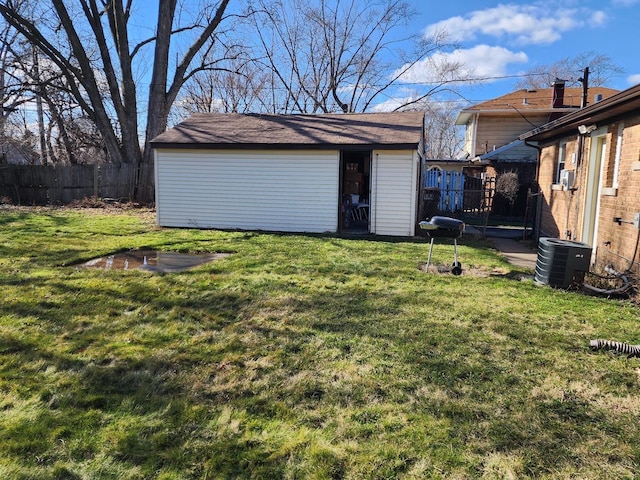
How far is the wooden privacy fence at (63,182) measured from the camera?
17.8 meters

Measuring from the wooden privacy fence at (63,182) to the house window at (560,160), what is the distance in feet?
51.2

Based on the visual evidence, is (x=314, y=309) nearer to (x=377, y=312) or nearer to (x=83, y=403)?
(x=377, y=312)

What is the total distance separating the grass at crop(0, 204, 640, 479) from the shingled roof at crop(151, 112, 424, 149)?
5509 mm

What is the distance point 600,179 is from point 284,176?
23.0ft

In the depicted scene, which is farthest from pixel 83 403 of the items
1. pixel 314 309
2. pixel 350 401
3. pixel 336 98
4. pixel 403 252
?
pixel 336 98

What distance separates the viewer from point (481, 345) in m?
3.91

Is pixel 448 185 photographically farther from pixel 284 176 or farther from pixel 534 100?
pixel 284 176

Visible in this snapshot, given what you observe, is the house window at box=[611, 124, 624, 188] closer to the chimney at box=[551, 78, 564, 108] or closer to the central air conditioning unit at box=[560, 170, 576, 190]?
the central air conditioning unit at box=[560, 170, 576, 190]

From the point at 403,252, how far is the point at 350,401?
5833 mm

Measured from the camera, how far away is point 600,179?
7469 mm

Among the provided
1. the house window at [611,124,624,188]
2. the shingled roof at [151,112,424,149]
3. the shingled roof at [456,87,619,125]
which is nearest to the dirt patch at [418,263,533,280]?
the house window at [611,124,624,188]

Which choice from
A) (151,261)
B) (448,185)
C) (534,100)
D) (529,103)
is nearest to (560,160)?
(151,261)

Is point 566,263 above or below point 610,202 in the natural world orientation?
below

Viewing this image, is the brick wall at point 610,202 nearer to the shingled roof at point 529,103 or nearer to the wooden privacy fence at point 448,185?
the wooden privacy fence at point 448,185
